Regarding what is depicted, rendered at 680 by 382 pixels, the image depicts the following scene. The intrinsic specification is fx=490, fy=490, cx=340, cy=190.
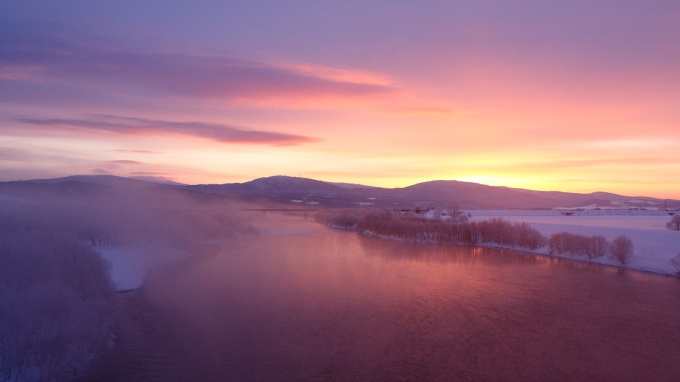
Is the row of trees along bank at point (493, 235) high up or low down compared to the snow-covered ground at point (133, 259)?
up

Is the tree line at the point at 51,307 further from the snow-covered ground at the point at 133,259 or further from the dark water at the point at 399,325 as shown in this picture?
the snow-covered ground at the point at 133,259

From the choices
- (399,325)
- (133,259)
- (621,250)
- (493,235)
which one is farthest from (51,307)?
(493,235)

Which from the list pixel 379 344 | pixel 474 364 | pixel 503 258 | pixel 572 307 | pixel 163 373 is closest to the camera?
pixel 163 373

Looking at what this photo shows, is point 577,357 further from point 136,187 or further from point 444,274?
point 136,187

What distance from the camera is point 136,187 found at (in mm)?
99938

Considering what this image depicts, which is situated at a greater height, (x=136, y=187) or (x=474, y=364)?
(x=136, y=187)

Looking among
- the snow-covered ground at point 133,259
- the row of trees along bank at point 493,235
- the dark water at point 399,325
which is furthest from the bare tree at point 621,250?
the snow-covered ground at point 133,259

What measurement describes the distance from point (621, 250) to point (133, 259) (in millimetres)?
27076

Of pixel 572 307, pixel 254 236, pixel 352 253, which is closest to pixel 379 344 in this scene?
pixel 572 307

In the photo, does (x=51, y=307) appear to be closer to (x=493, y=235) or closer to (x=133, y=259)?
(x=133, y=259)

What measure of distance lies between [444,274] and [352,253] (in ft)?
32.2

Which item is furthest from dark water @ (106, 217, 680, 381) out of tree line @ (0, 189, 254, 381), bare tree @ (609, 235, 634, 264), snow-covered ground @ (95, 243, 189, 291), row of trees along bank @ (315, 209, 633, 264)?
row of trees along bank @ (315, 209, 633, 264)

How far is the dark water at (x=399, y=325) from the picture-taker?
451 inches

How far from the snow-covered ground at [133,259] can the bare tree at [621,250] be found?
82.7ft
